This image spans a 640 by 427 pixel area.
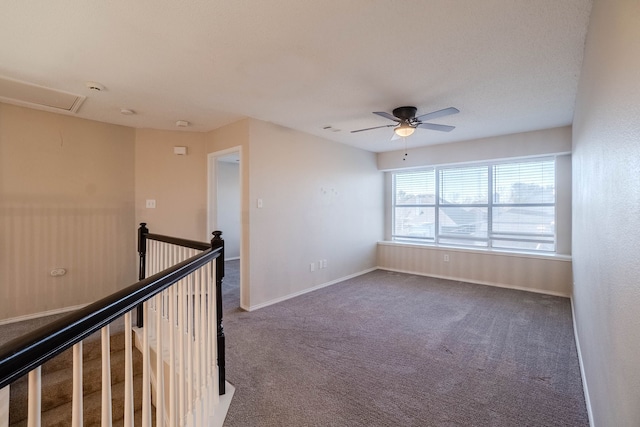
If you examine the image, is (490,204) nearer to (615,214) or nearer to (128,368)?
(615,214)

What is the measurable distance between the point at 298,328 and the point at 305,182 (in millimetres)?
2150

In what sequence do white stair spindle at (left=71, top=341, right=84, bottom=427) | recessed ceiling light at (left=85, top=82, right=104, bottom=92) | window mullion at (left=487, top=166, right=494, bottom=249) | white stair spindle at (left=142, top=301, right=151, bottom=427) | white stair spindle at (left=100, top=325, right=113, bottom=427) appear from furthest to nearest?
1. window mullion at (left=487, top=166, right=494, bottom=249)
2. recessed ceiling light at (left=85, top=82, right=104, bottom=92)
3. white stair spindle at (left=142, top=301, right=151, bottom=427)
4. white stair spindle at (left=100, top=325, right=113, bottom=427)
5. white stair spindle at (left=71, top=341, right=84, bottom=427)

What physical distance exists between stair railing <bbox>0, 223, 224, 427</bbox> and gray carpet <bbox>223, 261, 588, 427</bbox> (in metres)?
0.43

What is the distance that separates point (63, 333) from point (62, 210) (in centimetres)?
369

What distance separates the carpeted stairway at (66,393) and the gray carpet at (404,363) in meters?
0.84

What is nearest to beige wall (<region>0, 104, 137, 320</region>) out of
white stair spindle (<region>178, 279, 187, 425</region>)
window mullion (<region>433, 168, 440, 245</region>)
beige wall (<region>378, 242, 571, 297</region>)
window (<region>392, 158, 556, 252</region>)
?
white stair spindle (<region>178, 279, 187, 425</region>)

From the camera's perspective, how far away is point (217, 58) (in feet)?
7.32

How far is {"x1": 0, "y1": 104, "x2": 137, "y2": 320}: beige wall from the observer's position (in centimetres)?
313

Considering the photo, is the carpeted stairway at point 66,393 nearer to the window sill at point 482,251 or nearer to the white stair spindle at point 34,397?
the white stair spindle at point 34,397

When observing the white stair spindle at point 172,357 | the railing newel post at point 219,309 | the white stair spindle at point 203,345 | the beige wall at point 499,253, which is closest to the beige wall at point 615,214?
the white stair spindle at point 172,357

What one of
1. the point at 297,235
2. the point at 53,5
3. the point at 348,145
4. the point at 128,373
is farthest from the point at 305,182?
the point at 128,373

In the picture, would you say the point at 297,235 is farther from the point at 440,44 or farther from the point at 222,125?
the point at 440,44

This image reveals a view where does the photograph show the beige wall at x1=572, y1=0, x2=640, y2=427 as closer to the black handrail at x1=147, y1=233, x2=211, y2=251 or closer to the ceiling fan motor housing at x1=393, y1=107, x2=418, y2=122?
the ceiling fan motor housing at x1=393, y1=107, x2=418, y2=122

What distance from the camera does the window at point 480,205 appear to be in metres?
4.59
